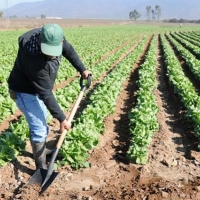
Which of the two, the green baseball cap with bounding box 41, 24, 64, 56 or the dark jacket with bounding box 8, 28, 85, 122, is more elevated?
the green baseball cap with bounding box 41, 24, 64, 56

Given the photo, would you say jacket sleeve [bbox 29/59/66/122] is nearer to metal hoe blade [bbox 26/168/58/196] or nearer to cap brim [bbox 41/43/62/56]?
cap brim [bbox 41/43/62/56]

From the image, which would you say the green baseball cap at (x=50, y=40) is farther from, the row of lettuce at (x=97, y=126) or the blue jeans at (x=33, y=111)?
the row of lettuce at (x=97, y=126)

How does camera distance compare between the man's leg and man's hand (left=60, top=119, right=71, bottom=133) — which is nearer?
man's hand (left=60, top=119, right=71, bottom=133)

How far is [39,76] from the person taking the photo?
4.57 metres

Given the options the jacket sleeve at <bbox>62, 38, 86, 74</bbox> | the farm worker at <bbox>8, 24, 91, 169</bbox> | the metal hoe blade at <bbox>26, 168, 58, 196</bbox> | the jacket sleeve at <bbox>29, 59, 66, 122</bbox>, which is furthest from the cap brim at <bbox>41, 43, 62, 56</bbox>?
the metal hoe blade at <bbox>26, 168, 58, 196</bbox>

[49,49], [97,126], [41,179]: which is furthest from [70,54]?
[97,126]

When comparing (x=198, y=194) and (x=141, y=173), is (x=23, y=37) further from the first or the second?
(x=198, y=194)

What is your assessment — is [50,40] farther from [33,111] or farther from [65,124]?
[33,111]

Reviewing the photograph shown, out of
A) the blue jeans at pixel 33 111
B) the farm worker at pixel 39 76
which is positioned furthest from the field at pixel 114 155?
the blue jeans at pixel 33 111

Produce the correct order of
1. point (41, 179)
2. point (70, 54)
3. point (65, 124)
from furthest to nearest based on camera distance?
point (70, 54)
point (41, 179)
point (65, 124)

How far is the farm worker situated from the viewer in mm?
4418

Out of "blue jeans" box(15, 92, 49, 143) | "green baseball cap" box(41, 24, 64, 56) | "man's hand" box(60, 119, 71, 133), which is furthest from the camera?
"blue jeans" box(15, 92, 49, 143)

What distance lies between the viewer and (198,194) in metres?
5.09

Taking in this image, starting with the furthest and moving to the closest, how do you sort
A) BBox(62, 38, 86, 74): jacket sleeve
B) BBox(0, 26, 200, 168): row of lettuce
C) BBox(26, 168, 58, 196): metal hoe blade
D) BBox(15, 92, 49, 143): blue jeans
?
BBox(0, 26, 200, 168): row of lettuce
BBox(62, 38, 86, 74): jacket sleeve
BBox(15, 92, 49, 143): blue jeans
BBox(26, 168, 58, 196): metal hoe blade
